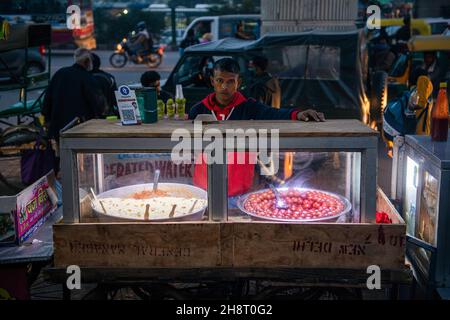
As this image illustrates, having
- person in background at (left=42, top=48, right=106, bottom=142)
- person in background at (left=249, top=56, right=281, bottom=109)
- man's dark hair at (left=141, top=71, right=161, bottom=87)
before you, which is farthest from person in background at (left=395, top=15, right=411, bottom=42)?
person in background at (left=42, top=48, right=106, bottom=142)

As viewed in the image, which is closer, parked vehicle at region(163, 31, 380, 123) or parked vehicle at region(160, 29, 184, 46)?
parked vehicle at region(163, 31, 380, 123)

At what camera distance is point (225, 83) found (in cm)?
340

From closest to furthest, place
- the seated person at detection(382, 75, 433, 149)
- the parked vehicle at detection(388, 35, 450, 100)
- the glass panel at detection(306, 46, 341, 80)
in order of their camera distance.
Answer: the seated person at detection(382, 75, 433, 149) < the glass panel at detection(306, 46, 341, 80) < the parked vehicle at detection(388, 35, 450, 100)

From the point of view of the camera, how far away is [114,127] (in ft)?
8.98

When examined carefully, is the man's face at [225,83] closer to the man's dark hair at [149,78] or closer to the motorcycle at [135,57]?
the man's dark hair at [149,78]

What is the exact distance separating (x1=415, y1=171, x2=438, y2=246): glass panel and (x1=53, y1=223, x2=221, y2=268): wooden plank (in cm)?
112

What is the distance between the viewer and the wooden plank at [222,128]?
2529 mm

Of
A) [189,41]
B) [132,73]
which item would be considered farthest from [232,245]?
[132,73]

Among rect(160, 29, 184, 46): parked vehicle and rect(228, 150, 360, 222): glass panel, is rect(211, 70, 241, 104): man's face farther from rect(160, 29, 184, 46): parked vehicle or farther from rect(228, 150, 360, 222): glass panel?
rect(160, 29, 184, 46): parked vehicle

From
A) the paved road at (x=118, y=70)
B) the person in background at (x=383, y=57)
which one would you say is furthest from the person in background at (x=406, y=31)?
the paved road at (x=118, y=70)

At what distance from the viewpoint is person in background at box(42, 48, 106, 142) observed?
6141mm

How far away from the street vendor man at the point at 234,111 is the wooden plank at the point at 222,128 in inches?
7.0

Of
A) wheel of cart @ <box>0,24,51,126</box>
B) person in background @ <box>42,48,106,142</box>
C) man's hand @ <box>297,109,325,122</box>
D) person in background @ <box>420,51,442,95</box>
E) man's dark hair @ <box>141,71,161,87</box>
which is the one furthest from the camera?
person in background @ <box>420,51,442,95</box>

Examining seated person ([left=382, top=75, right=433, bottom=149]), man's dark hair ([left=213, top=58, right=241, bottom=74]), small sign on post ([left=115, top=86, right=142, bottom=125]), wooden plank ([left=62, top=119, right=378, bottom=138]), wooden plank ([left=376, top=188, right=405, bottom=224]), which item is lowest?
wooden plank ([left=376, top=188, right=405, bottom=224])
